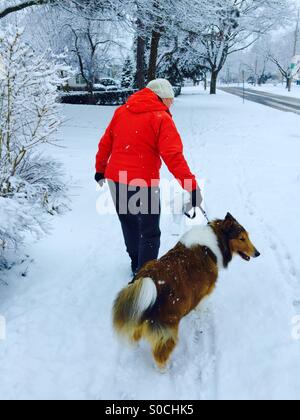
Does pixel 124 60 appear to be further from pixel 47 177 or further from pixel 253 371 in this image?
pixel 253 371

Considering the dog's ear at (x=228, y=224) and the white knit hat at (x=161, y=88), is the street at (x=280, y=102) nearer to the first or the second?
the white knit hat at (x=161, y=88)

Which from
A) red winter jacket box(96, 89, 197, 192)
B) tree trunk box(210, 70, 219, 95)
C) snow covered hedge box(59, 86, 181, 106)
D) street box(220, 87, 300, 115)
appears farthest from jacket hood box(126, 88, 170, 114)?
tree trunk box(210, 70, 219, 95)

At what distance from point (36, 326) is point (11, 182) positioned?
213 centimetres

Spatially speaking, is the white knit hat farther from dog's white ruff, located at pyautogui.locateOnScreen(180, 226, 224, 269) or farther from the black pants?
dog's white ruff, located at pyautogui.locateOnScreen(180, 226, 224, 269)

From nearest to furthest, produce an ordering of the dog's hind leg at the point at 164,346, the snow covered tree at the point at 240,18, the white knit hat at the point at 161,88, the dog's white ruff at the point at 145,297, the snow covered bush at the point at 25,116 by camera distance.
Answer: the dog's white ruff at the point at 145,297
the dog's hind leg at the point at 164,346
the white knit hat at the point at 161,88
the snow covered bush at the point at 25,116
the snow covered tree at the point at 240,18

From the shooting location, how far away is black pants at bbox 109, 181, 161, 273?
3270 mm

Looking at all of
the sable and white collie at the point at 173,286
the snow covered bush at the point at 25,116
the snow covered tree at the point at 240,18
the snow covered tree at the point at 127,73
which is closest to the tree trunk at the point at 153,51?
the snow covered tree at the point at 240,18

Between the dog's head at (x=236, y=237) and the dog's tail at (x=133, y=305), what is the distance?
927 mm

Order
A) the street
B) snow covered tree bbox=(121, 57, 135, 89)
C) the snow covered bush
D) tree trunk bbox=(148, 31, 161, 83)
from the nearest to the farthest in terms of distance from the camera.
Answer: the snow covered bush
tree trunk bbox=(148, 31, 161, 83)
the street
snow covered tree bbox=(121, 57, 135, 89)

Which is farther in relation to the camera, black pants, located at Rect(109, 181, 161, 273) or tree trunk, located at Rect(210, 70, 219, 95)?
tree trunk, located at Rect(210, 70, 219, 95)

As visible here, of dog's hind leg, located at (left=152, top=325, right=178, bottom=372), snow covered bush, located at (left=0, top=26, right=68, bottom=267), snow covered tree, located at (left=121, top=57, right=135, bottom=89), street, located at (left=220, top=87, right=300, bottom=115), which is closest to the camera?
dog's hind leg, located at (left=152, top=325, right=178, bottom=372)

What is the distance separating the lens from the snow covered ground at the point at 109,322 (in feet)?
8.43

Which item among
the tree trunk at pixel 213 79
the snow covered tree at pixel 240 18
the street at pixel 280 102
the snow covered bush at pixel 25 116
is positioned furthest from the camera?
the tree trunk at pixel 213 79

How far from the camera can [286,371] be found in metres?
2.64
